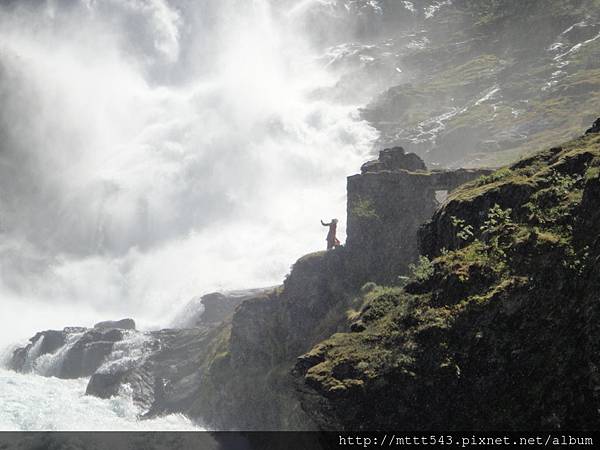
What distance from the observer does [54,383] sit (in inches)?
3177

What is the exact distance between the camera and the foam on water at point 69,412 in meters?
60.0

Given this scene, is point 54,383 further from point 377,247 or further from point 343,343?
point 343,343

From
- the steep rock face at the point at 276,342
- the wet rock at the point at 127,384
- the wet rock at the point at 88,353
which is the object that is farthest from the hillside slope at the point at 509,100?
the wet rock at the point at 88,353

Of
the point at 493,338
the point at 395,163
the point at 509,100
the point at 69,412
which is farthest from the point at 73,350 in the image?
the point at 509,100

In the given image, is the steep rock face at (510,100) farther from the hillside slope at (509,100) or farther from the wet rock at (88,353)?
the wet rock at (88,353)

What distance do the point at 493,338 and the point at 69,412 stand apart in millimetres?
65050

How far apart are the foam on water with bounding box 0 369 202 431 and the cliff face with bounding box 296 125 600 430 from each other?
50.2 m

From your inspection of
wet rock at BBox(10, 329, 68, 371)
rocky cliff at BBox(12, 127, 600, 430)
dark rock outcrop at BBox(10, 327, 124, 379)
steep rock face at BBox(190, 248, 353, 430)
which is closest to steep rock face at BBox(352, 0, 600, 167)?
steep rock face at BBox(190, 248, 353, 430)

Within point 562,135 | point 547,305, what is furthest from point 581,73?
point 547,305

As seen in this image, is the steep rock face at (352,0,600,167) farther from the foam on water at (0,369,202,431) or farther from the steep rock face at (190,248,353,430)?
the foam on water at (0,369,202,431)

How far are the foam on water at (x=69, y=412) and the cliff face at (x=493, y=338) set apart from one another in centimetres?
5016

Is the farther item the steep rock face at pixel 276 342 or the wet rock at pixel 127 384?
the wet rock at pixel 127 384

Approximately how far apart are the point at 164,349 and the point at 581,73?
13969 cm

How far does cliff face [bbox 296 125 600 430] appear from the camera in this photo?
11477mm
